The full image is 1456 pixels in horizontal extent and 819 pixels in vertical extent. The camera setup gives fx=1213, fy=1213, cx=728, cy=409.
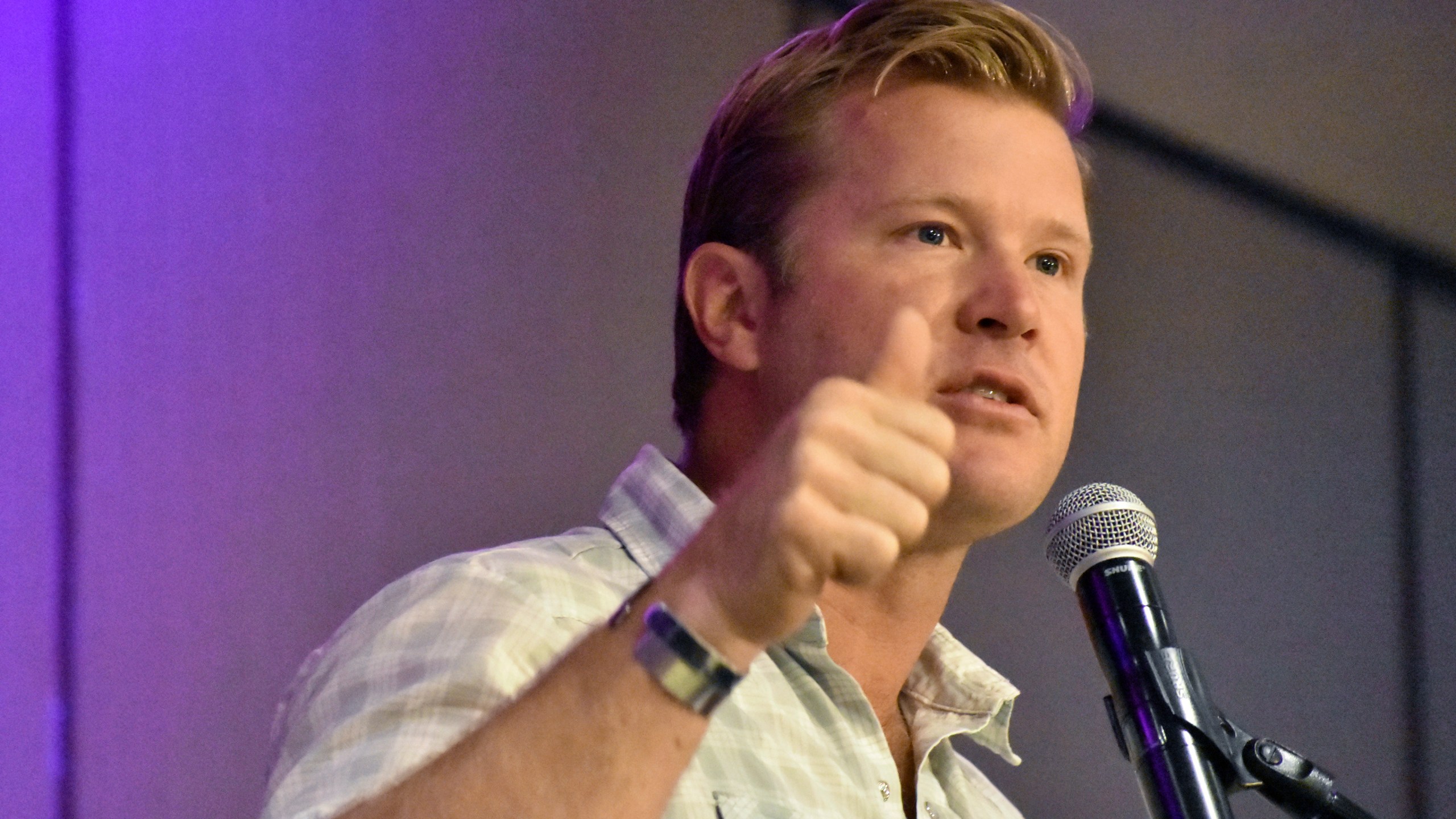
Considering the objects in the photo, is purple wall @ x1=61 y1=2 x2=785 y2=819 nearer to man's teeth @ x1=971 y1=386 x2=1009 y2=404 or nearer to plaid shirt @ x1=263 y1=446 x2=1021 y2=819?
plaid shirt @ x1=263 y1=446 x2=1021 y2=819

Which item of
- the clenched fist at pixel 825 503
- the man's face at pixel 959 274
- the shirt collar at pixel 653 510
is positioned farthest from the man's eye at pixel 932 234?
the clenched fist at pixel 825 503

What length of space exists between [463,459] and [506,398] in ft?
0.38

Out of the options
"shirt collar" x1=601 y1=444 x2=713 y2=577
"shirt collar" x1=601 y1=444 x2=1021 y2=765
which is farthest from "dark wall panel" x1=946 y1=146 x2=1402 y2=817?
"shirt collar" x1=601 y1=444 x2=713 y2=577

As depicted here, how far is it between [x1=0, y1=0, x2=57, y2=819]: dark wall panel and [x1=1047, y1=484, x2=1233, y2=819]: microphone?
1.22 metres

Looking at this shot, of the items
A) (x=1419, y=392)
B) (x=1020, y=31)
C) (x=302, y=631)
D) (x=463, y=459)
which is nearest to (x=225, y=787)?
(x=302, y=631)

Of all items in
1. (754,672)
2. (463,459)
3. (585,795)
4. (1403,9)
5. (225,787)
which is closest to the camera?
(585,795)

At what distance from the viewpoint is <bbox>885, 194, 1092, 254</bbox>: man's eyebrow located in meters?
1.35

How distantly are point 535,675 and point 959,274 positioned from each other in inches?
24.9

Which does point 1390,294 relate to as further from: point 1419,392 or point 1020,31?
point 1020,31

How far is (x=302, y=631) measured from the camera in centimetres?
168

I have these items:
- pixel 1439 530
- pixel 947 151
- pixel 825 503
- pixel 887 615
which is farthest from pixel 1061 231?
pixel 1439 530

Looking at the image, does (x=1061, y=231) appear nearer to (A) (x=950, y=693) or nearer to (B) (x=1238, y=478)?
(A) (x=950, y=693)

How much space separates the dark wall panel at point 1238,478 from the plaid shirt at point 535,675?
811mm

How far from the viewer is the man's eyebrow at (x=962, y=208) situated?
4.44 feet
